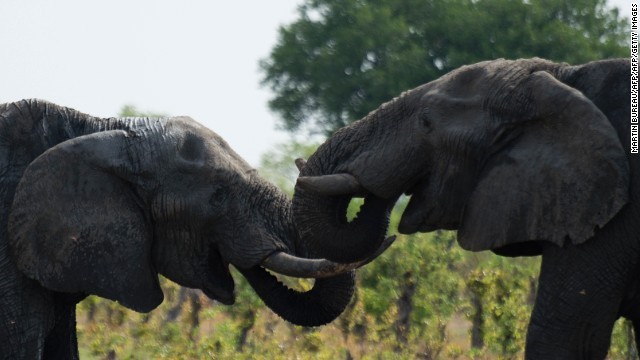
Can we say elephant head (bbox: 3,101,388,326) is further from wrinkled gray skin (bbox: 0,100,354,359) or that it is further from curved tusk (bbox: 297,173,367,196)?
curved tusk (bbox: 297,173,367,196)

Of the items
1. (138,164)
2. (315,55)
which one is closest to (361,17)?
(315,55)

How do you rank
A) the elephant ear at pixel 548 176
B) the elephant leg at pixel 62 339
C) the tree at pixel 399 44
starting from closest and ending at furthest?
the elephant ear at pixel 548 176 < the elephant leg at pixel 62 339 < the tree at pixel 399 44

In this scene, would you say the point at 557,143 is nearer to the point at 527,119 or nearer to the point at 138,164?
the point at 527,119

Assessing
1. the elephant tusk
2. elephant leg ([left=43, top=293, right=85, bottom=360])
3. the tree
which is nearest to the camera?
the elephant tusk

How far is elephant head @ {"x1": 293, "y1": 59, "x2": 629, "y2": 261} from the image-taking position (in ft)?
23.0

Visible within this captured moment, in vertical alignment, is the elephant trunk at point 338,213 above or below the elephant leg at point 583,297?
above

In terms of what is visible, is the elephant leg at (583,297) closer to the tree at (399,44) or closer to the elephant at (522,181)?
the elephant at (522,181)

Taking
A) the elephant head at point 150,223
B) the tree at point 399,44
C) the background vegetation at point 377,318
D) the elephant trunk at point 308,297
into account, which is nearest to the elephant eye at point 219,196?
the elephant head at point 150,223

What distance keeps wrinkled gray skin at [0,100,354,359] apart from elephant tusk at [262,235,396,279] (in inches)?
3.1

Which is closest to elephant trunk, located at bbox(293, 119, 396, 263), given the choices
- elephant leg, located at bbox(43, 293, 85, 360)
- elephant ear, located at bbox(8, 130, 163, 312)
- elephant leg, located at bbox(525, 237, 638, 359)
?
elephant leg, located at bbox(525, 237, 638, 359)

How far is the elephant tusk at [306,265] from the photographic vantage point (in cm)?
800

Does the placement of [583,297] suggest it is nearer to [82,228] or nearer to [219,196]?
[219,196]

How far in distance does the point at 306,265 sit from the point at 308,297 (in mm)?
479

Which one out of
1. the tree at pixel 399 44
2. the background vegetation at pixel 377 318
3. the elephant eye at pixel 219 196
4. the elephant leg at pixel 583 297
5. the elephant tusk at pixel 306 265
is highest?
the tree at pixel 399 44
